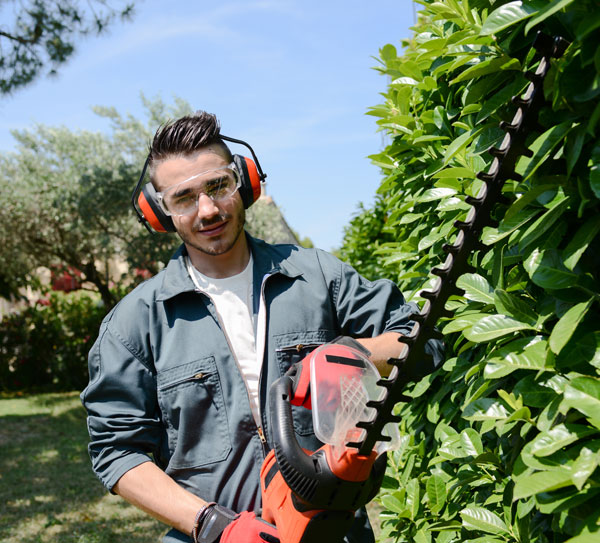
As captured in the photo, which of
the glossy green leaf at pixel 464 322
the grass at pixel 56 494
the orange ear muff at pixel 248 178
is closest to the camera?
the glossy green leaf at pixel 464 322

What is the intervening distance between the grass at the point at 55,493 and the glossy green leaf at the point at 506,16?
238 inches

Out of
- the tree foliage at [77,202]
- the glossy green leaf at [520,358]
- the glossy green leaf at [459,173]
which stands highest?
the glossy green leaf at [459,173]

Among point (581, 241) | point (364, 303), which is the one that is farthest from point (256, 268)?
point (581, 241)

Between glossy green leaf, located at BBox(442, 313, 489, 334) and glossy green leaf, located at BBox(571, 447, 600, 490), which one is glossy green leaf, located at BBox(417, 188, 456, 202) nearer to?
glossy green leaf, located at BBox(442, 313, 489, 334)

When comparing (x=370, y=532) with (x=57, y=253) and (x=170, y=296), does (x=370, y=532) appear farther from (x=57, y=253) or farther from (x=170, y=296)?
(x=57, y=253)

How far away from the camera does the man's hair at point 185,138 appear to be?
7.86 feet

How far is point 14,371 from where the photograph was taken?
1540cm

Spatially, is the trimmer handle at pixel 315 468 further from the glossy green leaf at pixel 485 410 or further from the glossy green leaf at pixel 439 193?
the glossy green leaf at pixel 439 193

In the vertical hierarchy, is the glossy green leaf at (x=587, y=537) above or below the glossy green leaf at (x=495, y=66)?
below

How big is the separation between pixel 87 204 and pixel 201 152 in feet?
37.3

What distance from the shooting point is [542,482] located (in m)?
1.05

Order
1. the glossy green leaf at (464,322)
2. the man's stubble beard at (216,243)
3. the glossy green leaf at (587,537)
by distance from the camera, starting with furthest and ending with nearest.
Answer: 1. the man's stubble beard at (216,243)
2. the glossy green leaf at (464,322)
3. the glossy green leaf at (587,537)

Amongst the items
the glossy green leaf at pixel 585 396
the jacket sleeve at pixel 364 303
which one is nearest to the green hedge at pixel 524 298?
the glossy green leaf at pixel 585 396

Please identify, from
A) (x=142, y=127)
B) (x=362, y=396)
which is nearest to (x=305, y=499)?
(x=362, y=396)
